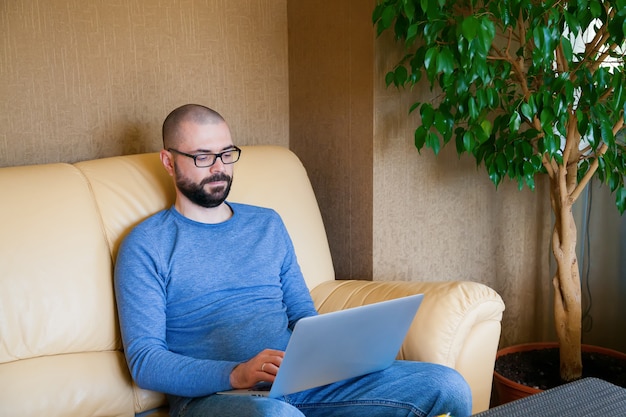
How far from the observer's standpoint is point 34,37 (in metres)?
2.15

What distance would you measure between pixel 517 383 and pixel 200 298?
1.05 metres

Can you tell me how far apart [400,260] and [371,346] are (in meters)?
0.87

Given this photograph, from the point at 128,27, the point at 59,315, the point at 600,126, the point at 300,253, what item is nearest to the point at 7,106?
the point at 128,27

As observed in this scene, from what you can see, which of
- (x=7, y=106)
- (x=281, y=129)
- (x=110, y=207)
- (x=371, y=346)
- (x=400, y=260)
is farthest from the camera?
(x=281, y=129)

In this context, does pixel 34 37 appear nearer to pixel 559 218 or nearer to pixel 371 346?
pixel 371 346

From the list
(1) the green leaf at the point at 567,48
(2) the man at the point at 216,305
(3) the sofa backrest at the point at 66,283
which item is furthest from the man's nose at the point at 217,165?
(1) the green leaf at the point at 567,48

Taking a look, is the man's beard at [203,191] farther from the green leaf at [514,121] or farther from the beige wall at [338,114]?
the green leaf at [514,121]

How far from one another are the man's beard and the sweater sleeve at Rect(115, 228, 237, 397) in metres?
0.16

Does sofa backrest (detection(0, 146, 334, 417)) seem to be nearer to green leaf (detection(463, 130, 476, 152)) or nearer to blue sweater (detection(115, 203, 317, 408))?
blue sweater (detection(115, 203, 317, 408))

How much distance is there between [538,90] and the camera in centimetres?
219

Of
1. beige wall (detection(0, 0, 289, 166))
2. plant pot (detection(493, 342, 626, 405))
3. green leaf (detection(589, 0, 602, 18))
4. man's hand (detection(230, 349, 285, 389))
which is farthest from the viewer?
plant pot (detection(493, 342, 626, 405))

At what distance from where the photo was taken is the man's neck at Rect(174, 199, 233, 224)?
6.51 feet

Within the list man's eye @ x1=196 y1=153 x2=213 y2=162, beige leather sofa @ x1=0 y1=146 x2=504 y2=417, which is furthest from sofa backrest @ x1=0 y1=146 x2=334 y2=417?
man's eye @ x1=196 y1=153 x2=213 y2=162

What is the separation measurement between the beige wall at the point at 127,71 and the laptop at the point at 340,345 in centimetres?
100
